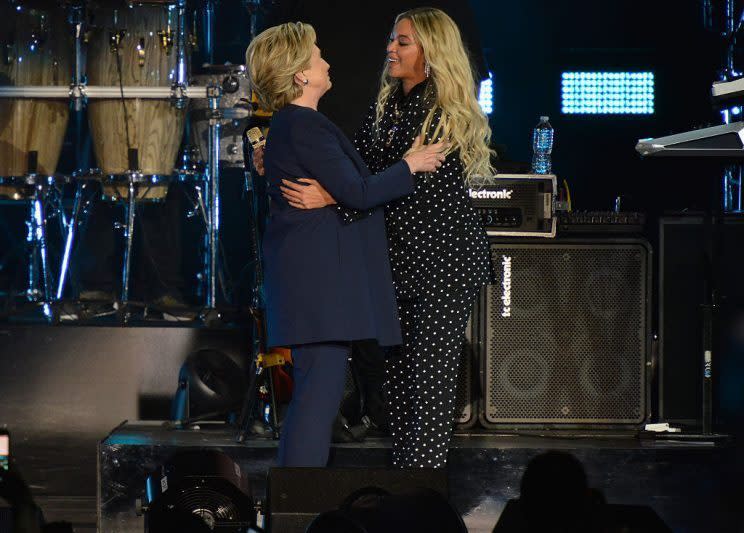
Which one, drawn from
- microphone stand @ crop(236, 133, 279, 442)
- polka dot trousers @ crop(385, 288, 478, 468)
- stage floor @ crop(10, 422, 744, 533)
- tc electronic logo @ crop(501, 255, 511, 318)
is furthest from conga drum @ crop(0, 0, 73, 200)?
polka dot trousers @ crop(385, 288, 478, 468)

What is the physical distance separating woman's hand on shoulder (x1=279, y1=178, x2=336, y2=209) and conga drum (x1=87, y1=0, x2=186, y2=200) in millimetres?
2708

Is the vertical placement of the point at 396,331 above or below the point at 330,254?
below

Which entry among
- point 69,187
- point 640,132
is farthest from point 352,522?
point 69,187

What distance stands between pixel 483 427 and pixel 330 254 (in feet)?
4.70

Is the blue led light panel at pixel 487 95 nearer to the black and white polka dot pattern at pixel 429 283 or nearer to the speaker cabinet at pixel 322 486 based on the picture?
the black and white polka dot pattern at pixel 429 283

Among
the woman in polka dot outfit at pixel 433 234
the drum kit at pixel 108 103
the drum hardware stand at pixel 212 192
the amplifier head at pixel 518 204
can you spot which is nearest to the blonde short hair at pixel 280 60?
Answer: the woman in polka dot outfit at pixel 433 234

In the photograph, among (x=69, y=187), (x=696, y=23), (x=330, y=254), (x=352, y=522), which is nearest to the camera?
(x=352, y=522)

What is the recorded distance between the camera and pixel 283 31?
10.9ft

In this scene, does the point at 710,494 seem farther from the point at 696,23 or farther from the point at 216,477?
the point at 696,23

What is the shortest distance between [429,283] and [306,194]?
19.0 inches

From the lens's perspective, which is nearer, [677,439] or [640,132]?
[677,439]

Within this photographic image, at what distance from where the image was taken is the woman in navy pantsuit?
3258mm

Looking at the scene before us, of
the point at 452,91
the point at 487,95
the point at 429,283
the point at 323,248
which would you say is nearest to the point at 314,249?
the point at 323,248

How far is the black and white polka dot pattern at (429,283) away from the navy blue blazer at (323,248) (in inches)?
6.6
